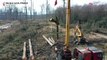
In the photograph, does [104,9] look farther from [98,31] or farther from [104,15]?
[98,31]

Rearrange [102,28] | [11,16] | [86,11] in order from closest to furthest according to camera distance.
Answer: [102,28] < [86,11] < [11,16]

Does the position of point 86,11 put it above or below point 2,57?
above

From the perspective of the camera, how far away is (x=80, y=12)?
29.8 meters

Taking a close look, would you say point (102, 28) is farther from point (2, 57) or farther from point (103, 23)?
point (2, 57)

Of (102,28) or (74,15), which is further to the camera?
(74,15)

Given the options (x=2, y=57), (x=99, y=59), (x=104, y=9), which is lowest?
(x=2, y=57)

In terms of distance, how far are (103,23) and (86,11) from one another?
3.89 meters

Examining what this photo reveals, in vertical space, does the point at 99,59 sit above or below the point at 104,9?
below

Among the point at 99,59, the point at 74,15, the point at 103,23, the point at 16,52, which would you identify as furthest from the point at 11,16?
the point at 99,59

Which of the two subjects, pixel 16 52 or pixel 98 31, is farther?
pixel 98 31

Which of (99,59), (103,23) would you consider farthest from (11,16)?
(99,59)

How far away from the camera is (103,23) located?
1046 inches

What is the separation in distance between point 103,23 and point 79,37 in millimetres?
13365

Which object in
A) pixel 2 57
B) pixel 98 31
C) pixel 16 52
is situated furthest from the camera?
pixel 98 31
